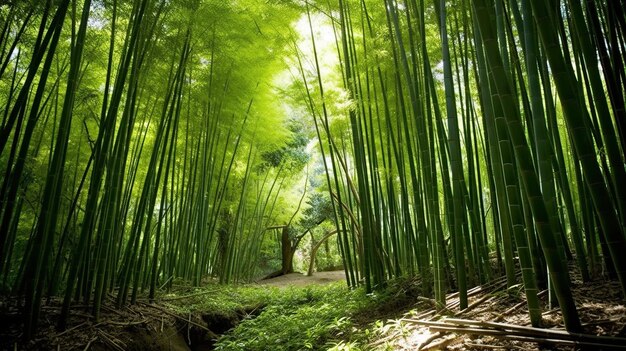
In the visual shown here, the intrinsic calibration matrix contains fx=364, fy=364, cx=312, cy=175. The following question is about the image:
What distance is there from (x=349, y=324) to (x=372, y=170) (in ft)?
5.27

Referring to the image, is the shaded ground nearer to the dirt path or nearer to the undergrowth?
the undergrowth

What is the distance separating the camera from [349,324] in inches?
102

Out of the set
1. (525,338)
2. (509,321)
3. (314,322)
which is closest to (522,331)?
(525,338)

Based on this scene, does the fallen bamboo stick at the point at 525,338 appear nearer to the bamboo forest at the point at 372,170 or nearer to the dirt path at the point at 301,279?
the bamboo forest at the point at 372,170

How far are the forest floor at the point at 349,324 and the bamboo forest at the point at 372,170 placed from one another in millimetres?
14

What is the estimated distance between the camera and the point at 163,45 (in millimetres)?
3598

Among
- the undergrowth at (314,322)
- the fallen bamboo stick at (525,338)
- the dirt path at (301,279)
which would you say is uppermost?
the fallen bamboo stick at (525,338)

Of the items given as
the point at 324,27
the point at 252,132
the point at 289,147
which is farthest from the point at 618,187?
the point at 289,147

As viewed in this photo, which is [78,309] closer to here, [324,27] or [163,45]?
[163,45]

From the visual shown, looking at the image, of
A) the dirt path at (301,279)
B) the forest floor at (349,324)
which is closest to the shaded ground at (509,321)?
the forest floor at (349,324)

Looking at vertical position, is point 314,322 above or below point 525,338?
below

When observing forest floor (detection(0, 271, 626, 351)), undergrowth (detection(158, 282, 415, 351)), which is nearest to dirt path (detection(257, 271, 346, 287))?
forest floor (detection(0, 271, 626, 351))

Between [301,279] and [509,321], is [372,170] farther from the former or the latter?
[301,279]

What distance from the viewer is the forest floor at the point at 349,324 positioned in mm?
1443
